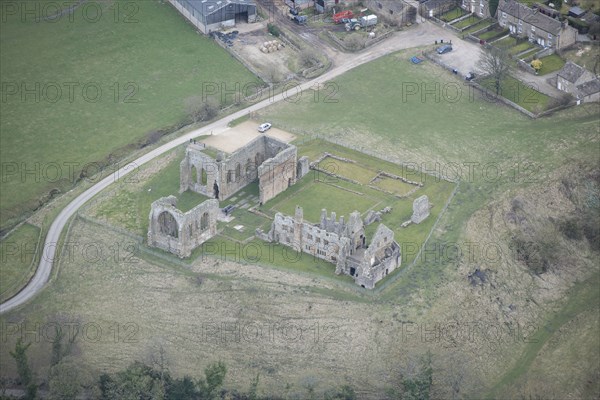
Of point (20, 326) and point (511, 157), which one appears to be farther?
point (511, 157)

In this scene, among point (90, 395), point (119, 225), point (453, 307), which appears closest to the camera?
point (90, 395)

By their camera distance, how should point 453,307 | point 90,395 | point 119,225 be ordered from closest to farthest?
point 90,395
point 453,307
point 119,225

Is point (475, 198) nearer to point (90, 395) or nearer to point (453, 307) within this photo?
point (453, 307)

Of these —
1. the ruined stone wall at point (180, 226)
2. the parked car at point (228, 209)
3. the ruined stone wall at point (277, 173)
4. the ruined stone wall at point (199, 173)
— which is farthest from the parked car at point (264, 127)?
the ruined stone wall at point (180, 226)

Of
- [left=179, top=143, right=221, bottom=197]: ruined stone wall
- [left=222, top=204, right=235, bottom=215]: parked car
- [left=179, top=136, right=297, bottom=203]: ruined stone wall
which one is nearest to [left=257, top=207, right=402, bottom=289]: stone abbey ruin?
[left=222, top=204, right=235, bottom=215]: parked car

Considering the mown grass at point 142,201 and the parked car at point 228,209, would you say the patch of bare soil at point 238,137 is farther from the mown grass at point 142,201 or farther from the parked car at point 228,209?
the parked car at point 228,209

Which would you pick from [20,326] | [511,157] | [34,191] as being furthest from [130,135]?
[511,157]

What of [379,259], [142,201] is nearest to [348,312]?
[379,259]

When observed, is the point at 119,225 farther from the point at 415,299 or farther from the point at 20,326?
the point at 415,299
